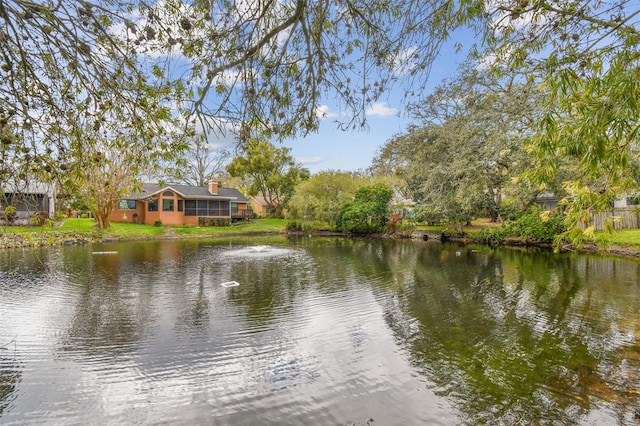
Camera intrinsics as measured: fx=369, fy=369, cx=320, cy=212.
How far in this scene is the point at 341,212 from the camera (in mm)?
31406

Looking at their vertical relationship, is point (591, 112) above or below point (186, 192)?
below

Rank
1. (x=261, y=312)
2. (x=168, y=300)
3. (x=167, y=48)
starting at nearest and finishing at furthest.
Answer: (x=167, y=48)
(x=261, y=312)
(x=168, y=300)

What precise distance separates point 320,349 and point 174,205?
101ft

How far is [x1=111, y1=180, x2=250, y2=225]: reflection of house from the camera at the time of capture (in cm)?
3328

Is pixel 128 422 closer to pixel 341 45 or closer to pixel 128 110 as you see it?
pixel 128 110

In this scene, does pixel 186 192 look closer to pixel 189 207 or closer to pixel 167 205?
pixel 189 207

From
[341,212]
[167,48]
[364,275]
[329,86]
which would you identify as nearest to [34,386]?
[167,48]

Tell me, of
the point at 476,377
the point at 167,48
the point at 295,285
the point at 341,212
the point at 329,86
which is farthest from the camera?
the point at 341,212

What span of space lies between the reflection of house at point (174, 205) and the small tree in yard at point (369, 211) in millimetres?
13664

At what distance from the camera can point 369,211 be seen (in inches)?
1153

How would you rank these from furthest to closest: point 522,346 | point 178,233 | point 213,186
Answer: point 213,186 → point 178,233 → point 522,346

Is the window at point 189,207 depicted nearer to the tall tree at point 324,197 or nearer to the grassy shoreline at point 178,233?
the grassy shoreline at point 178,233

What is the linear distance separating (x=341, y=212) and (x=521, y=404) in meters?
27.1


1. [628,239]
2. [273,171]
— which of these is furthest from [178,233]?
[628,239]
